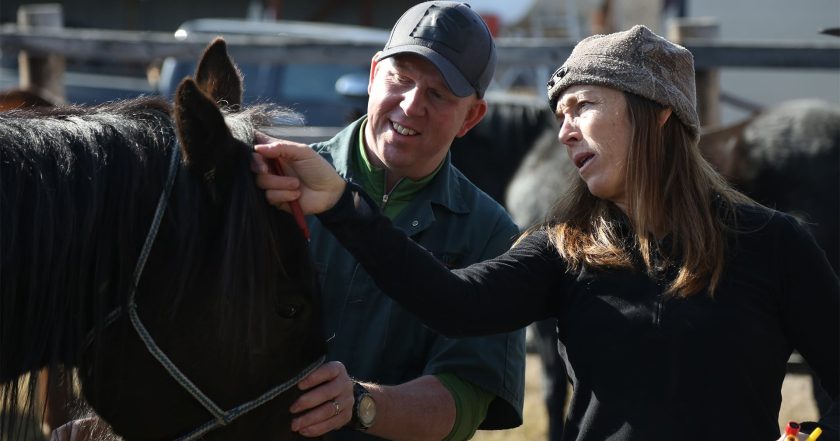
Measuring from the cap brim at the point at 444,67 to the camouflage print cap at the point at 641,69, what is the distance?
344mm

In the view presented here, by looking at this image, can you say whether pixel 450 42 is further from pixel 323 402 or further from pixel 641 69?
pixel 323 402

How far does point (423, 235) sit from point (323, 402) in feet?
2.00

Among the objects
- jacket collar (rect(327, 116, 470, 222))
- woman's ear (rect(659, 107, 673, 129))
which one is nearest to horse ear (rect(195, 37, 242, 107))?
jacket collar (rect(327, 116, 470, 222))

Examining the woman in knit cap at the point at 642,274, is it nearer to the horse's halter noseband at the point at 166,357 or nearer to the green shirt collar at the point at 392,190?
the horse's halter noseband at the point at 166,357

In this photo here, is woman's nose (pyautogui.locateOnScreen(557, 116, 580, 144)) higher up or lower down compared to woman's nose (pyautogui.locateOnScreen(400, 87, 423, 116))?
higher up

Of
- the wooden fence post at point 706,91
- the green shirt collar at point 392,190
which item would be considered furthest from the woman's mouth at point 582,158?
the wooden fence post at point 706,91

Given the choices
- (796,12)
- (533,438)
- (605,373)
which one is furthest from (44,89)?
(796,12)

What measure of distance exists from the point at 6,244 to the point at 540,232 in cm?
115

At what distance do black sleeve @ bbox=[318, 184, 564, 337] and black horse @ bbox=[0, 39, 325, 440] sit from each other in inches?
5.4

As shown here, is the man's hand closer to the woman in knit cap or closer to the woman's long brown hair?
the woman in knit cap

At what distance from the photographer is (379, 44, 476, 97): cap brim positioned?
8.00 feet

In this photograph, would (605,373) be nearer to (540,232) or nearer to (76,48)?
(540,232)

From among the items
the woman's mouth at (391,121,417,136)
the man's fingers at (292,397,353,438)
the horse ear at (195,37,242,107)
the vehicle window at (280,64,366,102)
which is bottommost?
the vehicle window at (280,64,366,102)

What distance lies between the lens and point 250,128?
2.03m
